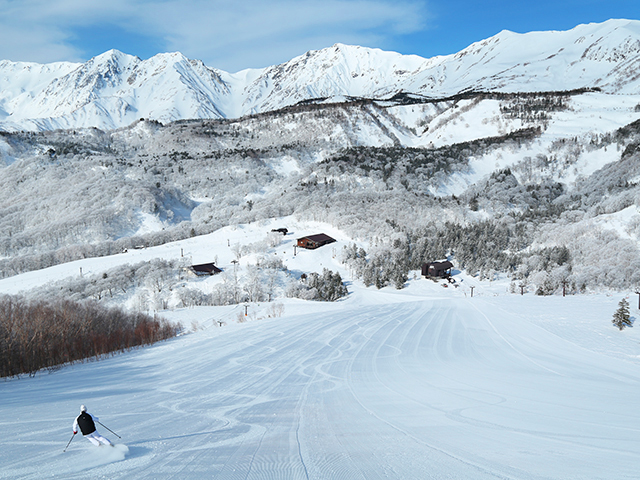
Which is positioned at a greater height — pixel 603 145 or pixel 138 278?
pixel 603 145

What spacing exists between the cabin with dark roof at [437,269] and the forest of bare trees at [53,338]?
137 ft

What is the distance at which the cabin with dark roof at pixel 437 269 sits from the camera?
52.3 metres

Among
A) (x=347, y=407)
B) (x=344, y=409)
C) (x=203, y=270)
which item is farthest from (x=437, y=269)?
(x=344, y=409)

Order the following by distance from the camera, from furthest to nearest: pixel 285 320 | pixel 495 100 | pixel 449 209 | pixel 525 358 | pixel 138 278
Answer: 1. pixel 495 100
2. pixel 449 209
3. pixel 138 278
4. pixel 285 320
5. pixel 525 358

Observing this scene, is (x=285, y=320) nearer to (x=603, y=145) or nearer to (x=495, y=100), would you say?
(x=603, y=145)

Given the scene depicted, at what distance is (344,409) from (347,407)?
18 cm

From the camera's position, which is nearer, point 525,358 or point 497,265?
point 525,358

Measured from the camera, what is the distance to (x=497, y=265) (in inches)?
2094

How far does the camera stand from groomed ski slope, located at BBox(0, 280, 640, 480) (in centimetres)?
442

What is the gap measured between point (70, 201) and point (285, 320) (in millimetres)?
111775

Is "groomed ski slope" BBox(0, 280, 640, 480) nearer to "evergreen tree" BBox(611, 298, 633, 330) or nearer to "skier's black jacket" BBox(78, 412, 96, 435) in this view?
"skier's black jacket" BBox(78, 412, 96, 435)

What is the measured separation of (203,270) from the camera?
51.8 meters

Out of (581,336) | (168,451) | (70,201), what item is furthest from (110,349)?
(70,201)

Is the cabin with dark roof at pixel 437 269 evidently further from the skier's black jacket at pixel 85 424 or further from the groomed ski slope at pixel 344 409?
the skier's black jacket at pixel 85 424
